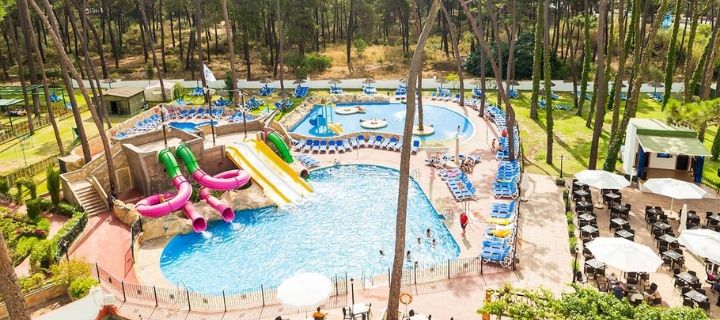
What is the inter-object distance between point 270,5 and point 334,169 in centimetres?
3023

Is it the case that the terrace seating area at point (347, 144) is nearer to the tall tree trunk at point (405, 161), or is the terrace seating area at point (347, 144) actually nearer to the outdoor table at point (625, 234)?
the outdoor table at point (625, 234)

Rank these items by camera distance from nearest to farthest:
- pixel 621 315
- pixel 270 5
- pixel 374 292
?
pixel 621 315 → pixel 374 292 → pixel 270 5

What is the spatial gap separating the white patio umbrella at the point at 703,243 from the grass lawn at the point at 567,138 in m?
12.6

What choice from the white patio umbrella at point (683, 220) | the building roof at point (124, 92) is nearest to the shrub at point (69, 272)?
the white patio umbrella at point (683, 220)

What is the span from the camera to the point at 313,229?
2861cm

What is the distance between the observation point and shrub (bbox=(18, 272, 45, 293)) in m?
21.2

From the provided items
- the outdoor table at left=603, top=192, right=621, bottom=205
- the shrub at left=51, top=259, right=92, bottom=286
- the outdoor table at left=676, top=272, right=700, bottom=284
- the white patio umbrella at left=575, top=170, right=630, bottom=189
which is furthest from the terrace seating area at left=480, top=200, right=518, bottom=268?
the shrub at left=51, top=259, right=92, bottom=286

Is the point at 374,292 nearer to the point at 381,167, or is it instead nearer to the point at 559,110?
the point at 381,167

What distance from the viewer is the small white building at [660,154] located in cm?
3045

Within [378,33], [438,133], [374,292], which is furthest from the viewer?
[378,33]

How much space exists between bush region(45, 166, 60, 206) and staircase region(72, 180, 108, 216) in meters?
0.99

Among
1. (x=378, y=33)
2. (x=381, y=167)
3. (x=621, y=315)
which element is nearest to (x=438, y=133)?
(x=381, y=167)

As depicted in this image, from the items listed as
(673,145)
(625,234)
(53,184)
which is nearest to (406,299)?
(625,234)

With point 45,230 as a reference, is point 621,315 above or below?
above
